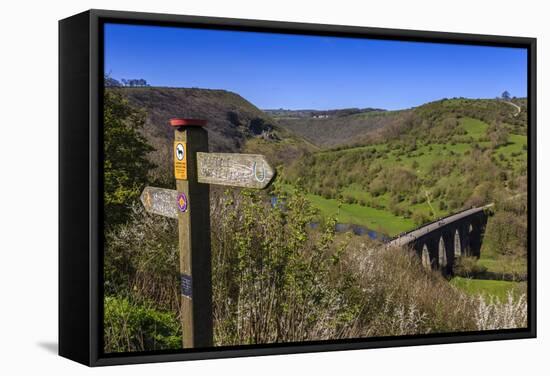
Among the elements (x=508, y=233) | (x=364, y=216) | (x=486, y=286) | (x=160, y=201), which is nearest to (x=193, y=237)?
(x=160, y=201)

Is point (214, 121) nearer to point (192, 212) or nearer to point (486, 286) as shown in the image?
point (192, 212)

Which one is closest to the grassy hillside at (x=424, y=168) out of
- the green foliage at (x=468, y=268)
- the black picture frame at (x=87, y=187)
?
the green foliage at (x=468, y=268)

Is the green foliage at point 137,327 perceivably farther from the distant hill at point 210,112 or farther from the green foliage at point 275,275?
the distant hill at point 210,112

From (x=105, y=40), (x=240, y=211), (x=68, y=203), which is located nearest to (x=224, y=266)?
(x=240, y=211)

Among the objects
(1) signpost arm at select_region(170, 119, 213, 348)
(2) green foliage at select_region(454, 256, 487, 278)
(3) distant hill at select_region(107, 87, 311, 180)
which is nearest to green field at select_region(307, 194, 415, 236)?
(3) distant hill at select_region(107, 87, 311, 180)

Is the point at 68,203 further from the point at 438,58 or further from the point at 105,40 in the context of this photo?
the point at 438,58

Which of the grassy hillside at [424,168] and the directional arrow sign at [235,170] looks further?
the grassy hillside at [424,168]
